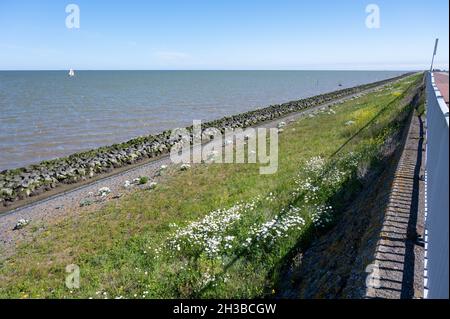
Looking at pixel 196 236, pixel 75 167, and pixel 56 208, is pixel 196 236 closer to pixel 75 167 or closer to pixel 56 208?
pixel 56 208

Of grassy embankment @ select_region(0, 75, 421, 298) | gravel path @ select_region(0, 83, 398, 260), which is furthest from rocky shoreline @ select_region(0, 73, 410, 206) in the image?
grassy embankment @ select_region(0, 75, 421, 298)

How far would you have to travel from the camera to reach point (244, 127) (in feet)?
159

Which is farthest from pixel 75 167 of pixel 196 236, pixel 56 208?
pixel 196 236

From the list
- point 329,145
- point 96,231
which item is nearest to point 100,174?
point 96,231

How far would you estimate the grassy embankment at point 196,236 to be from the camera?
10000 millimetres

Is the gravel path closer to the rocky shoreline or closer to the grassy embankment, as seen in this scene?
the grassy embankment

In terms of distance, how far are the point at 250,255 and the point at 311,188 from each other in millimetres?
5383

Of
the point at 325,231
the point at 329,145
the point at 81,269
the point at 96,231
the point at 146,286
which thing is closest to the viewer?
the point at 146,286

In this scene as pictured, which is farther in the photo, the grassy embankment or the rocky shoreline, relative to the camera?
the rocky shoreline

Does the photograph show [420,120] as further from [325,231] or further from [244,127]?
[244,127]

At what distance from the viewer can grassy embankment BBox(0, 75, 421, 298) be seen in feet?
32.8

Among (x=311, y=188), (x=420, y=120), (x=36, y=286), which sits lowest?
(x=36, y=286)

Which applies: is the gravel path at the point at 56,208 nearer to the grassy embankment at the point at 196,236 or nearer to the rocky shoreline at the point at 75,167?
the grassy embankment at the point at 196,236

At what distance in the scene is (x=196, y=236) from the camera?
12406 millimetres
